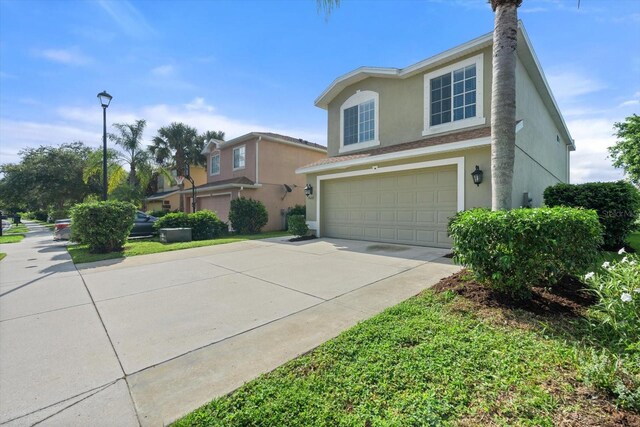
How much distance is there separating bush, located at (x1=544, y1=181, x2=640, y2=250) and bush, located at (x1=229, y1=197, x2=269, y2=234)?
43.3ft

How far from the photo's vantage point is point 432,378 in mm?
2430

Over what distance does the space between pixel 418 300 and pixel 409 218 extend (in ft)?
19.3

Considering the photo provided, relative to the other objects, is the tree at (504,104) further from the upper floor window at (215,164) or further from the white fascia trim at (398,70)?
the upper floor window at (215,164)

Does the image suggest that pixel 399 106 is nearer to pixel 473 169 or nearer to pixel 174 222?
pixel 473 169

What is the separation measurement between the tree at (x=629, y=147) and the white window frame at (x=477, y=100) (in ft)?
80.1

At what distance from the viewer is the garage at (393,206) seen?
9.07 m

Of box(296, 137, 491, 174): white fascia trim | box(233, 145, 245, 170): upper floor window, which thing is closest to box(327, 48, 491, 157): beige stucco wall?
box(296, 137, 491, 174): white fascia trim

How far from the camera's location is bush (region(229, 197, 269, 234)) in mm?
15584

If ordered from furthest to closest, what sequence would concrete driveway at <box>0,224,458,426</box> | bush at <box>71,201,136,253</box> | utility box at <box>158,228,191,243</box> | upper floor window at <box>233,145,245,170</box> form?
1. upper floor window at <box>233,145,245,170</box>
2. utility box at <box>158,228,191,243</box>
3. bush at <box>71,201,136,253</box>
4. concrete driveway at <box>0,224,458,426</box>

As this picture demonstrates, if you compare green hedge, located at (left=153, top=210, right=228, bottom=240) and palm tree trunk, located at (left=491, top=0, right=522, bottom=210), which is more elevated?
palm tree trunk, located at (left=491, top=0, right=522, bottom=210)

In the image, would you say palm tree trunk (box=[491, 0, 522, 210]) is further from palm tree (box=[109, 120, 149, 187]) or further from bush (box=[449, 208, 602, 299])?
palm tree (box=[109, 120, 149, 187])

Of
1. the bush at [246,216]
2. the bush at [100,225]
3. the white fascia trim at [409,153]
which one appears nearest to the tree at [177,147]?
the bush at [246,216]

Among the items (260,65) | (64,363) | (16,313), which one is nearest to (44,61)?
(260,65)

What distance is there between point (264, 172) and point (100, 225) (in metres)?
9.29
